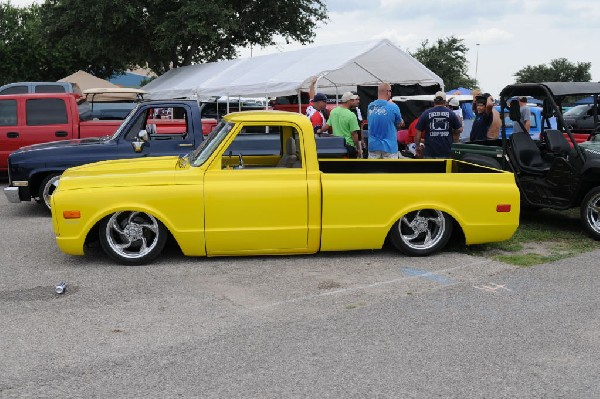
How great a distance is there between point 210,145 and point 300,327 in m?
2.64

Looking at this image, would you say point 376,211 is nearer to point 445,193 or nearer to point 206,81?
point 445,193

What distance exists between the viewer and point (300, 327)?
199 inches

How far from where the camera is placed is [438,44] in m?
48.5

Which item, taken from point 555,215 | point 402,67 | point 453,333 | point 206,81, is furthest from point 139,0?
point 453,333

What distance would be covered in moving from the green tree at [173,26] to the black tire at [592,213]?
68.1 feet

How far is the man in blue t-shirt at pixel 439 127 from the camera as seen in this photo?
399 inches

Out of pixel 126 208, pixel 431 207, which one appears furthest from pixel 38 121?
pixel 431 207

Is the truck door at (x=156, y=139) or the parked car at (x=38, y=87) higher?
the parked car at (x=38, y=87)

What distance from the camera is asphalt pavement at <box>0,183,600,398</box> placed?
13.5 ft

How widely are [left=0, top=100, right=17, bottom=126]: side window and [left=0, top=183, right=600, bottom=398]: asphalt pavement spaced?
5.68 metres

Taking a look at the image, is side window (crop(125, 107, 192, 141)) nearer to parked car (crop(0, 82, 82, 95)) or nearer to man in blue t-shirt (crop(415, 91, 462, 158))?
man in blue t-shirt (crop(415, 91, 462, 158))

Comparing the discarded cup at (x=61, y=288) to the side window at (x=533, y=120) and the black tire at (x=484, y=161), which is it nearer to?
the black tire at (x=484, y=161)

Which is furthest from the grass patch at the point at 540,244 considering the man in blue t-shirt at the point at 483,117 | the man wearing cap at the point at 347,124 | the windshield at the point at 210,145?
the windshield at the point at 210,145

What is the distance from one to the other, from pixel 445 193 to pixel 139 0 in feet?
77.4
